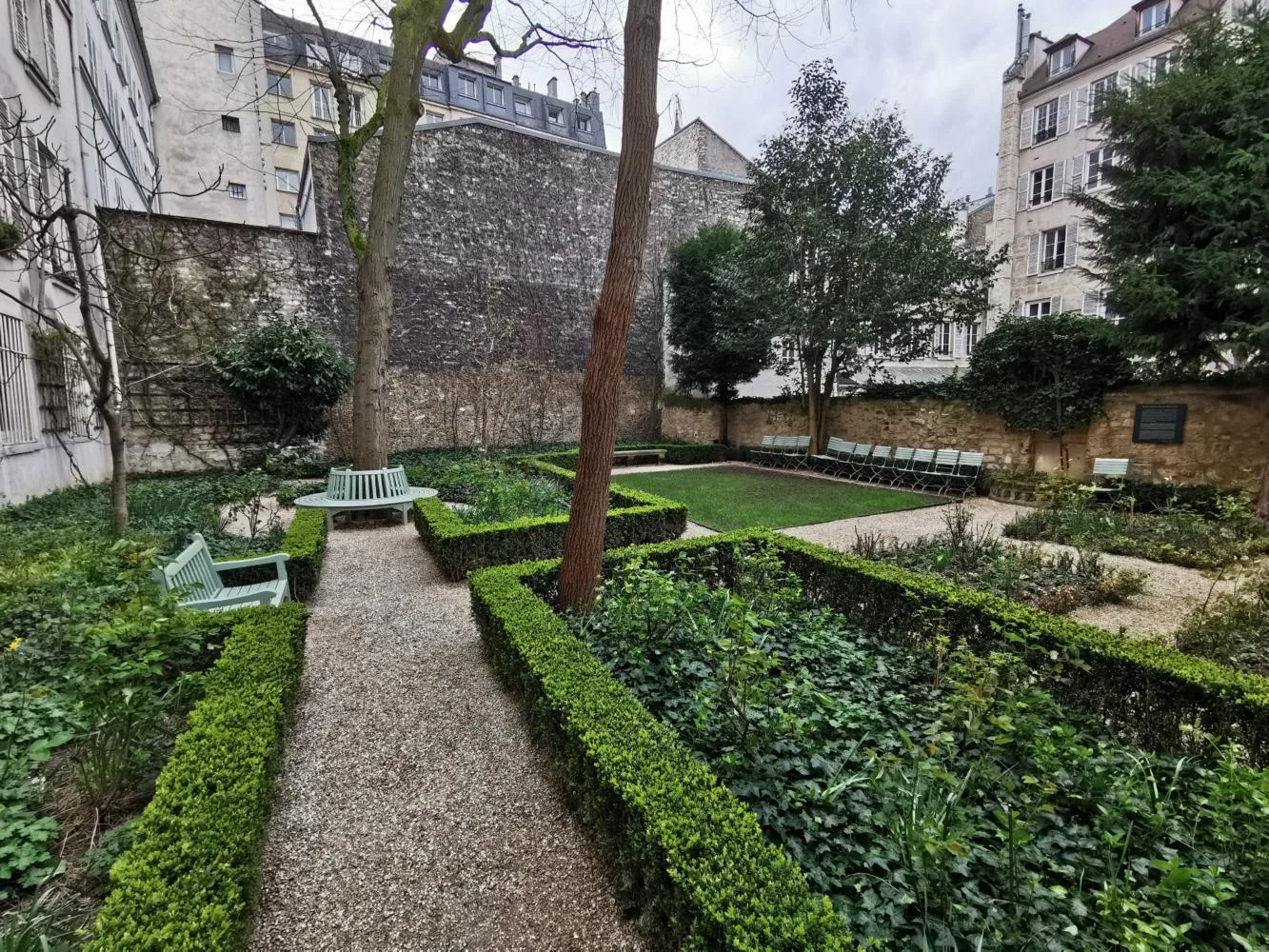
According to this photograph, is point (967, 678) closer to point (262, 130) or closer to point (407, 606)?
point (407, 606)

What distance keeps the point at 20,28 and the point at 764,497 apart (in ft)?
37.2

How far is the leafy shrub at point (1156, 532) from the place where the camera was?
5.71 metres

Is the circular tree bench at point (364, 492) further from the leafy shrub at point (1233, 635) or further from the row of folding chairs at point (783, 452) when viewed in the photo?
the row of folding chairs at point (783, 452)

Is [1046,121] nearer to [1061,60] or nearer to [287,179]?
[1061,60]

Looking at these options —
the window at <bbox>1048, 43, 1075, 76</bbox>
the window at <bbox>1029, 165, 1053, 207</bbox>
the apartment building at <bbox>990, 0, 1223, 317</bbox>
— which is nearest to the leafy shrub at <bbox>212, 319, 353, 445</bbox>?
the apartment building at <bbox>990, 0, 1223, 317</bbox>

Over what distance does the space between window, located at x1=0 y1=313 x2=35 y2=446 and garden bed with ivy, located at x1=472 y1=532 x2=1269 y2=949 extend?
214 inches

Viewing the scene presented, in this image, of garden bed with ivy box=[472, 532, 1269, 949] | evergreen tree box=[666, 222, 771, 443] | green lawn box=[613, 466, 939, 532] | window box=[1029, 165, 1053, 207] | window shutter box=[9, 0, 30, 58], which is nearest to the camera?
garden bed with ivy box=[472, 532, 1269, 949]

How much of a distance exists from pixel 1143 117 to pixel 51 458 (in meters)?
14.1

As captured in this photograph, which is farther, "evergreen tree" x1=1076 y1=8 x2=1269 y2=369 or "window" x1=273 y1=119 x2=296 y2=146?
"window" x1=273 y1=119 x2=296 y2=146

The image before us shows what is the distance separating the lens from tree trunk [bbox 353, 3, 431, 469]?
23.2ft

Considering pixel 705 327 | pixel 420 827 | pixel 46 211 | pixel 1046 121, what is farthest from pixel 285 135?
pixel 1046 121

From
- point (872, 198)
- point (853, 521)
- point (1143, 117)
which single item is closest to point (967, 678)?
point (853, 521)

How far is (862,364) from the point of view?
1250cm

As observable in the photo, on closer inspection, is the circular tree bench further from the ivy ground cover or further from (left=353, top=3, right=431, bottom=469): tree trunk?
the ivy ground cover
